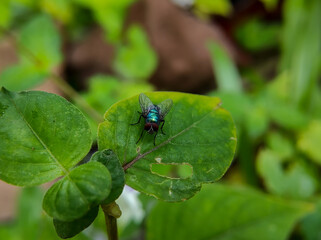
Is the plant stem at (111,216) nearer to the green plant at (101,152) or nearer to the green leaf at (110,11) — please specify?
the green plant at (101,152)

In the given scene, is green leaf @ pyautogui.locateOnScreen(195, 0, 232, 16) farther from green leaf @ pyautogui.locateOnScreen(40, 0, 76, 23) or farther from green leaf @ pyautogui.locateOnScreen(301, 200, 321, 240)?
green leaf @ pyautogui.locateOnScreen(301, 200, 321, 240)

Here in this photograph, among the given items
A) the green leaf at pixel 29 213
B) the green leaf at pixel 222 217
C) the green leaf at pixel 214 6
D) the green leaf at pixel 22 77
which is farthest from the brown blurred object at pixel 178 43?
the green leaf at pixel 222 217

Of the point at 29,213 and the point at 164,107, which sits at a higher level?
the point at 164,107

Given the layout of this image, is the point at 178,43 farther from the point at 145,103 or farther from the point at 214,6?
the point at 145,103

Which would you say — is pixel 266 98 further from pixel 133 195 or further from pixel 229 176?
pixel 133 195

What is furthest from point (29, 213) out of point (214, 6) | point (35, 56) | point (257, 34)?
point (257, 34)

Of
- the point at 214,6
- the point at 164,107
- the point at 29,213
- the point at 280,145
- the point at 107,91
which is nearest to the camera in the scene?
the point at 164,107

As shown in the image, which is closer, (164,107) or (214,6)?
(164,107)
